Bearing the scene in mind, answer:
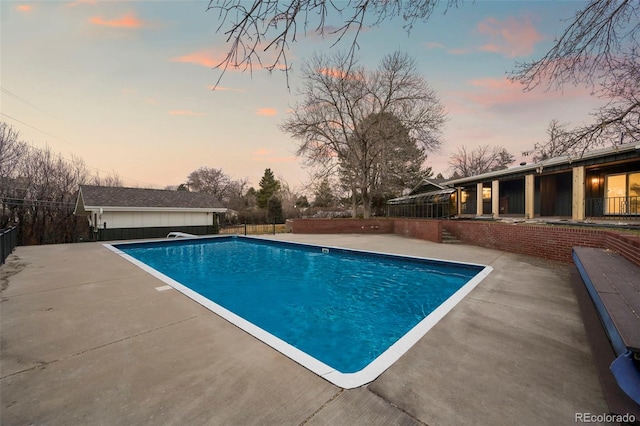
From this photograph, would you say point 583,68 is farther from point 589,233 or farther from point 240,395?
point 240,395

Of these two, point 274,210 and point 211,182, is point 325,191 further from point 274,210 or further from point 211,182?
point 211,182

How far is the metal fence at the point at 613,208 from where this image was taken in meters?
10.6

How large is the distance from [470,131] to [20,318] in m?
20.5

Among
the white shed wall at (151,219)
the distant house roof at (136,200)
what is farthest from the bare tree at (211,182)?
the white shed wall at (151,219)

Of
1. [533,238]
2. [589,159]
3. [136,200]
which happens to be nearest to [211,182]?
[136,200]

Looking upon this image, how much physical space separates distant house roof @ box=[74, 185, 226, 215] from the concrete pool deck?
14593 mm

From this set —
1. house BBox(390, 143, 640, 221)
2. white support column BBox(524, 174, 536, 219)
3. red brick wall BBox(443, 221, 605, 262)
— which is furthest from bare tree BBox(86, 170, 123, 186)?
white support column BBox(524, 174, 536, 219)

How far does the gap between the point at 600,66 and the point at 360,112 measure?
51.0ft

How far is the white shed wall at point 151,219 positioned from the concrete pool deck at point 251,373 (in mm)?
14663

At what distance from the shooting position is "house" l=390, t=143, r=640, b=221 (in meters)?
10.3

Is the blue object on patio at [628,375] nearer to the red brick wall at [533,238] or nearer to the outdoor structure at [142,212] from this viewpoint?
the red brick wall at [533,238]

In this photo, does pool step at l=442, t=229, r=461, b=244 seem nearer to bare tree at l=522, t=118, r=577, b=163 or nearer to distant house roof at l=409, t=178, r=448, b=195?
distant house roof at l=409, t=178, r=448, b=195

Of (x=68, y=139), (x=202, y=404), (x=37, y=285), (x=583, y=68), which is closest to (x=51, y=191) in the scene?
(x=68, y=139)

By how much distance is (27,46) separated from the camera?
372 inches
